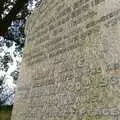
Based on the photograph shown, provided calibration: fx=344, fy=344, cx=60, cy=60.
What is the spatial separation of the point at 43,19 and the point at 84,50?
2.00m

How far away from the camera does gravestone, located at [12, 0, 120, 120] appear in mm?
4605

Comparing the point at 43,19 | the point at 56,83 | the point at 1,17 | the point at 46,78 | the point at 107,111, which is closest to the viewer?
the point at 107,111

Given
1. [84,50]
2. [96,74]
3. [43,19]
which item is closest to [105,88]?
[96,74]

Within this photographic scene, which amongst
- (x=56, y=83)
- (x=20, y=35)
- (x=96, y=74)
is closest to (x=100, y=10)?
(x=96, y=74)

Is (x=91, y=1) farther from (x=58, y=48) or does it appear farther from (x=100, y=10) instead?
(x=58, y=48)

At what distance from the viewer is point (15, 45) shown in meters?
13.5

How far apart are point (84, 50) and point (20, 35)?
8239 millimetres

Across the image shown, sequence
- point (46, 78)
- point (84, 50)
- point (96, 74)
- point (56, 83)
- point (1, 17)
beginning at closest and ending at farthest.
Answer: point (96, 74) → point (84, 50) → point (56, 83) → point (46, 78) → point (1, 17)

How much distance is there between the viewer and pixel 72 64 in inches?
214

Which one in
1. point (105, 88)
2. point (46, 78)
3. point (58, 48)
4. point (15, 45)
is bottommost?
point (105, 88)

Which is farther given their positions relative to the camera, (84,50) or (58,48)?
(58,48)

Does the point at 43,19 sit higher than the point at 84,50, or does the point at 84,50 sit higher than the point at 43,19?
the point at 43,19

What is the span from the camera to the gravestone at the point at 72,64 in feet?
15.1

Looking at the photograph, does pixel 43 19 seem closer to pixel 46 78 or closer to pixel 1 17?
pixel 46 78
